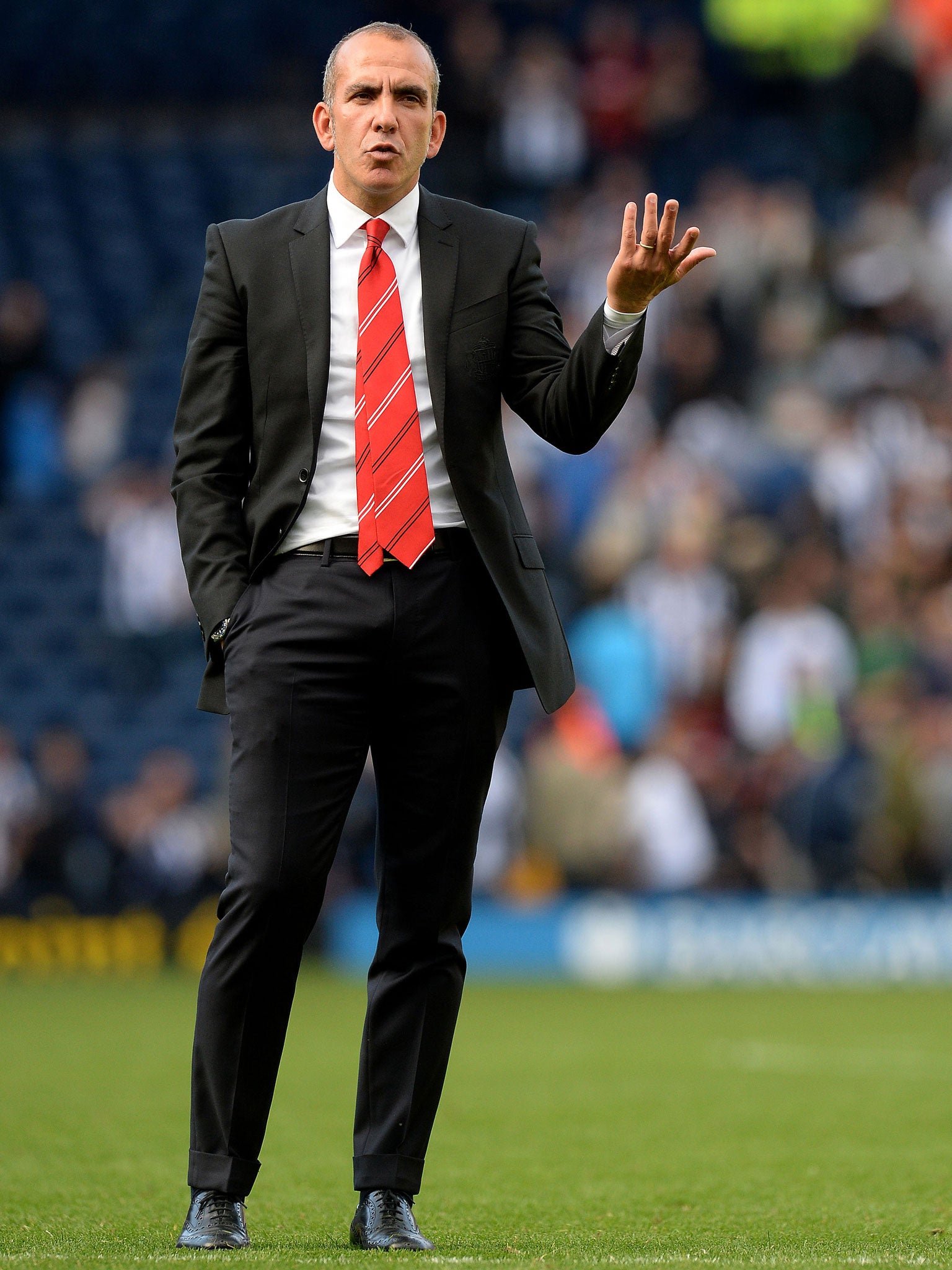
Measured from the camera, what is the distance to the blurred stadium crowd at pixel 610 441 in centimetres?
1306

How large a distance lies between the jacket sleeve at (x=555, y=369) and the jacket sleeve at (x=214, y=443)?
52 centimetres

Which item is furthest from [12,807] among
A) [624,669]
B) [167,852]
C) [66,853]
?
[624,669]

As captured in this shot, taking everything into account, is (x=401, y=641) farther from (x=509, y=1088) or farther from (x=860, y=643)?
(x=860, y=643)

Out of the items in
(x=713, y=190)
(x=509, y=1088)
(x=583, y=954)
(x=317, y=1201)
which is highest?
(x=713, y=190)

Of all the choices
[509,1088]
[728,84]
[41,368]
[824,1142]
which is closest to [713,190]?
[728,84]

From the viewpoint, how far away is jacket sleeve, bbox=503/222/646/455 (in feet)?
12.9

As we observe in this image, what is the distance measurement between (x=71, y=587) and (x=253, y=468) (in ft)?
41.6

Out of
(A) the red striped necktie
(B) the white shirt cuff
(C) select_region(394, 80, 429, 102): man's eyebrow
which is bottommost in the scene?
(A) the red striped necktie

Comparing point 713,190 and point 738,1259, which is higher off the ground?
point 713,190

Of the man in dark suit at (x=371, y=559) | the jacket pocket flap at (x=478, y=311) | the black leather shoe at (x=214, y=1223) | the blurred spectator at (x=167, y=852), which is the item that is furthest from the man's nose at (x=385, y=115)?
the blurred spectator at (x=167, y=852)

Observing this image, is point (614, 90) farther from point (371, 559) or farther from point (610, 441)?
point (371, 559)

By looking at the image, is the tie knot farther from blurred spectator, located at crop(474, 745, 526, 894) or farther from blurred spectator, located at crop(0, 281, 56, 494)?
blurred spectator, located at crop(0, 281, 56, 494)

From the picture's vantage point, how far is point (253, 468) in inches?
Result: 164

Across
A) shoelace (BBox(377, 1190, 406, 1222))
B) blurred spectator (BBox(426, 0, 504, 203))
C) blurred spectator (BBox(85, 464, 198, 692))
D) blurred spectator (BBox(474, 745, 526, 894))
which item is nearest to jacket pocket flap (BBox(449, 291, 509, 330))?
shoelace (BBox(377, 1190, 406, 1222))
